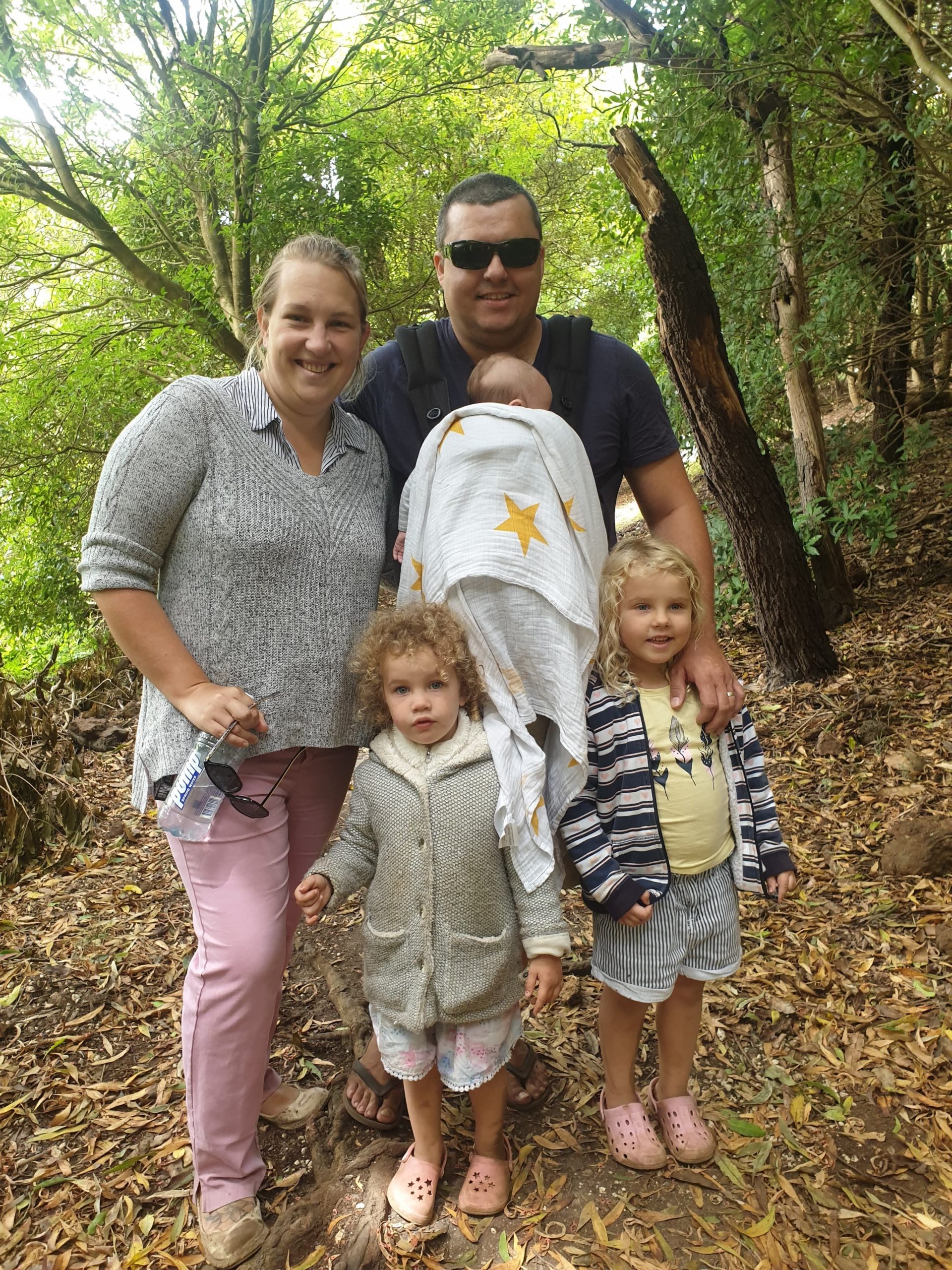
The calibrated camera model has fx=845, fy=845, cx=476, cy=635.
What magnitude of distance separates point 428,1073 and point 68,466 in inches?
329

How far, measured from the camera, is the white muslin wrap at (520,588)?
1.97 m

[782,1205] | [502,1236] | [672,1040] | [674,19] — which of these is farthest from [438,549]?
[674,19]

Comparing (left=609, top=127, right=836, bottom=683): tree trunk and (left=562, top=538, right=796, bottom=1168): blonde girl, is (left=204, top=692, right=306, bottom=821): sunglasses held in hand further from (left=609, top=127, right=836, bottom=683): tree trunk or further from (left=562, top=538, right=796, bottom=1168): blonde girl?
(left=609, top=127, right=836, bottom=683): tree trunk

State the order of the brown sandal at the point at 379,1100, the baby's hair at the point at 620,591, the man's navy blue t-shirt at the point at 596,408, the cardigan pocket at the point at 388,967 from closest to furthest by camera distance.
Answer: the cardigan pocket at the point at 388,967 → the baby's hair at the point at 620,591 → the man's navy blue t-shirt at the point at 596,408 → the brown sandal at the point at 379,1100

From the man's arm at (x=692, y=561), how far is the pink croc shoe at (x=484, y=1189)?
1.29 meters

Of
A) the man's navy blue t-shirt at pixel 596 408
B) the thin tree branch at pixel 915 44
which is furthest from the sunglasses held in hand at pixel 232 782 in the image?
the thin tree branch at pixel 915 44

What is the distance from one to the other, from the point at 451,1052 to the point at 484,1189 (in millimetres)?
428

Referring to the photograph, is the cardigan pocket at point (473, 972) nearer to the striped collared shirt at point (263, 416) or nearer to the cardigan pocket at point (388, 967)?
the cardigan pocket at point (388, 967)

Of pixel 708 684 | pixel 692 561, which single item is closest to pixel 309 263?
pixel 692 561

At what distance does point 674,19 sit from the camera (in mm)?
4578

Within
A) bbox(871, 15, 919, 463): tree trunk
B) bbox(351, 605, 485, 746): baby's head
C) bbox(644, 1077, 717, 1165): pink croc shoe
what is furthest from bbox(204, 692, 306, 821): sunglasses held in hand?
bbox(871, 15, 919, 463): tree trunk

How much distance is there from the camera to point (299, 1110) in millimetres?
2602

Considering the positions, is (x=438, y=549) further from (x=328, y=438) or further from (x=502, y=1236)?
(x=502, y=1236)

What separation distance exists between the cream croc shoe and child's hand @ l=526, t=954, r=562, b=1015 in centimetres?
106
